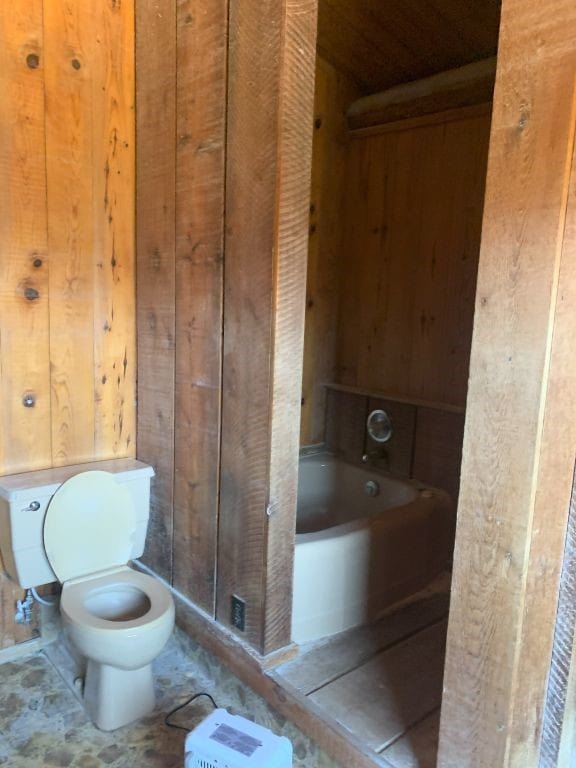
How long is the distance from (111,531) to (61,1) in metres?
1.92

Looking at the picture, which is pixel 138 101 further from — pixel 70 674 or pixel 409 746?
pixel 409 746

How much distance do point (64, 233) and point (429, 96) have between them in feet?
5.68

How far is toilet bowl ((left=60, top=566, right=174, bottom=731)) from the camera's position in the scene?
1.78m

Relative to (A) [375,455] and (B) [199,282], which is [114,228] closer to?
(B) [199,282]

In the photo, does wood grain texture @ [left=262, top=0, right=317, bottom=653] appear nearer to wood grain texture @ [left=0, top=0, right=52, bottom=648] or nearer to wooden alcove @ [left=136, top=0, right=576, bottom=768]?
wooden alcove @ [left=136, top=0, right=576, bottom=768]

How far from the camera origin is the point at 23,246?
6.79ft

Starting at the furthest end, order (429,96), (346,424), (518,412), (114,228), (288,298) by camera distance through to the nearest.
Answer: (346,424) → (429,96) → (114,228) → (288,298) → (518,412)

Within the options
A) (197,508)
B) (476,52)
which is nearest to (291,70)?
(476,52)

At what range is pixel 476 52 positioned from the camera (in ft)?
8.20

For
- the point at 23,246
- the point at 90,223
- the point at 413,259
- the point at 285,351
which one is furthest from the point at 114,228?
the point at 413,259

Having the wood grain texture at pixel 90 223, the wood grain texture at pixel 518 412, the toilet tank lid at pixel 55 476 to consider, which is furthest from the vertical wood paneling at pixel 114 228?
the wood grain texture at pixel 518 412

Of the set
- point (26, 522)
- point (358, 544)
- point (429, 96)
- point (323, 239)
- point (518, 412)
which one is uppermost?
point (429, 96)

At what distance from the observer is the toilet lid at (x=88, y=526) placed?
2025 mm

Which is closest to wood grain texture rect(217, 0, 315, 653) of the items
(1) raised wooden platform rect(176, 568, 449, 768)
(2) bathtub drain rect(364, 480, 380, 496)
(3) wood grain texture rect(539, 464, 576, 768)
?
(1) raised wooden platform rect(176, 568, 449, 768)
